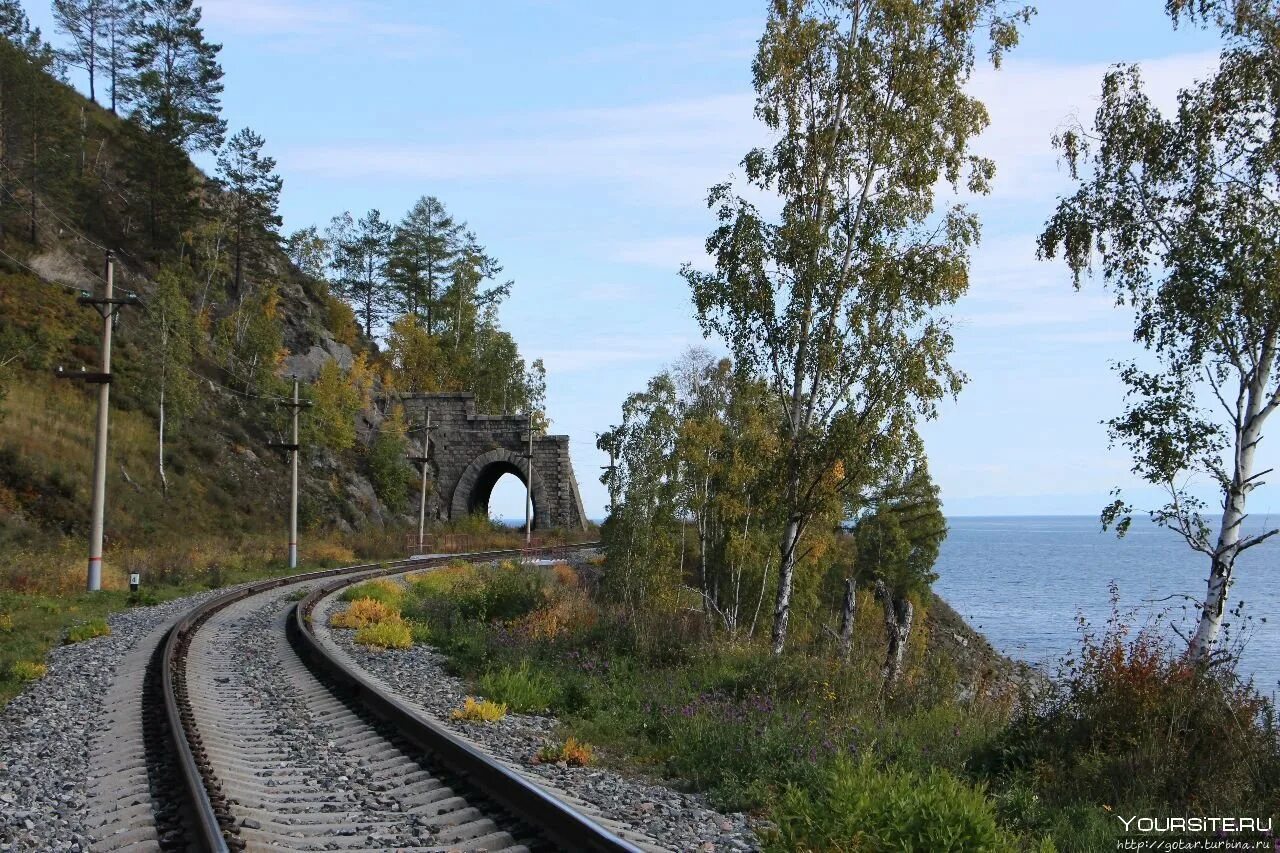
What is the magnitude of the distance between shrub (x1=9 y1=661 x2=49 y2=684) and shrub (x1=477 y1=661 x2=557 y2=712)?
5.24 metres

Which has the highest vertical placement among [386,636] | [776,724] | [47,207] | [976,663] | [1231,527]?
[47,207]

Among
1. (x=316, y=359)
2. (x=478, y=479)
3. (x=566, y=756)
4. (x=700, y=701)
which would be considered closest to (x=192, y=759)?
(x=566, y=756)

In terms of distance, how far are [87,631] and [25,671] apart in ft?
15.3

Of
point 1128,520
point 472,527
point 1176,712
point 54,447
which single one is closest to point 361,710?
point 1176,712

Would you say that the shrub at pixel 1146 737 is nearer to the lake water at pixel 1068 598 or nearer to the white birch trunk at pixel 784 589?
the lake water at pixel 1068 598

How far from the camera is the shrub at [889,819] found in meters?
4.83

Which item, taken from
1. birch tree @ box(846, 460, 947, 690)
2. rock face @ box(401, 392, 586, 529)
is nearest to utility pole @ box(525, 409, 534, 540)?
rock face @ box(401, 392, 586, 529)

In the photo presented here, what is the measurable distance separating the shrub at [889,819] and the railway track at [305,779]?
2.99 feet

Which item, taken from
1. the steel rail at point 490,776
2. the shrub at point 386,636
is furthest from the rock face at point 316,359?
the steel rail at point 490,776

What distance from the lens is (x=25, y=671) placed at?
11.6m

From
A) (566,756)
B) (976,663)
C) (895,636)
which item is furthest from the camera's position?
(976,663)

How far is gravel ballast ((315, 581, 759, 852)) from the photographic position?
6.11m

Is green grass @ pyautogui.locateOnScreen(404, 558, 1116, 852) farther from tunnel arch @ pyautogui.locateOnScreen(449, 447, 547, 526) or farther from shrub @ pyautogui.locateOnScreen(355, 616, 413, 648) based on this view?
tunnel arch @ pyautogui.locateOnScreen(449, 447, 547, 526)

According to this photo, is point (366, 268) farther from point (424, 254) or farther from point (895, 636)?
point (895, 636)
